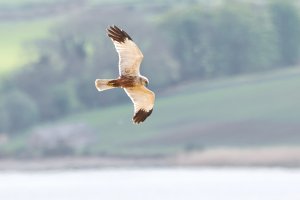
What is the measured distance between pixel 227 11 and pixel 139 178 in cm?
2376

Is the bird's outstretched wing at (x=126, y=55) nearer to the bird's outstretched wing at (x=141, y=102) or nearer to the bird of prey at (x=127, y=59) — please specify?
the bird of prey at (x=127, y=59)

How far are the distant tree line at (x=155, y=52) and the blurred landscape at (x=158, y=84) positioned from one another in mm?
61

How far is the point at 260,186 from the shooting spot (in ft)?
160

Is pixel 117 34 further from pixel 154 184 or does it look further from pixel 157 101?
pixel 157 101

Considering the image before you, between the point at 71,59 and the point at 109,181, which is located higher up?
the point at 71,59

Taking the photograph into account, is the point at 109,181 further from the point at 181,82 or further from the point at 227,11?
the point at 227,11

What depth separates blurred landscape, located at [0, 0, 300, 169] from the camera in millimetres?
62938

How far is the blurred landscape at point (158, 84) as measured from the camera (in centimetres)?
6294

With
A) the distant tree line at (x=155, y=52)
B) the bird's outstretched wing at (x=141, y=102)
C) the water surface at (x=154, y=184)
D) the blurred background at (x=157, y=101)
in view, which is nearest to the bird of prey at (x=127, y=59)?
the bird's outstretched wing at (x=141, y=102)

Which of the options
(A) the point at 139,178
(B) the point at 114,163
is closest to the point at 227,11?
(B) the point at 114,163

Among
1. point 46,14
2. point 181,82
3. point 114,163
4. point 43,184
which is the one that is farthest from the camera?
point 46,14

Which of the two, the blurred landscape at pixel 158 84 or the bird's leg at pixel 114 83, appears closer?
the bird's leg at pixel 114 83

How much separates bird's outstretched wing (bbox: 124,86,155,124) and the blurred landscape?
36.4 metres

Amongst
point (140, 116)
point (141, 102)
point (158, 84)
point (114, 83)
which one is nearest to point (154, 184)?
point (158, 84)
